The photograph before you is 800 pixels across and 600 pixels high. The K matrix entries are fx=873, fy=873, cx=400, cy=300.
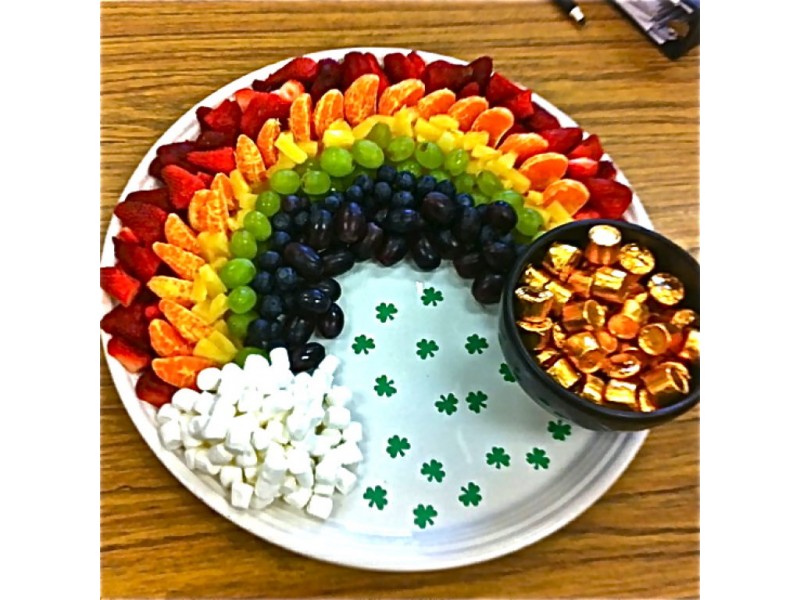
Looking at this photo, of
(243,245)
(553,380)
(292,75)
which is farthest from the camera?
(292,75)

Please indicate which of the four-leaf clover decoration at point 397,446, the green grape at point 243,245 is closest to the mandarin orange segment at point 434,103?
the green grape at point 243,245

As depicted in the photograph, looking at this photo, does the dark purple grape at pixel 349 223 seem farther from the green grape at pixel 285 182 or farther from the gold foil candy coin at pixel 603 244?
the gold foil candy coin at pixel 603 244

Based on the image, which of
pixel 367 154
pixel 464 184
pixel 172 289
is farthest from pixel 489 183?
pixel 172 289

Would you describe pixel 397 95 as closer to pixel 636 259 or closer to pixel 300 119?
pixel 300 119

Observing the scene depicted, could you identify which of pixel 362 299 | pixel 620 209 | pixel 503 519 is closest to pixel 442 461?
pixel 503 519

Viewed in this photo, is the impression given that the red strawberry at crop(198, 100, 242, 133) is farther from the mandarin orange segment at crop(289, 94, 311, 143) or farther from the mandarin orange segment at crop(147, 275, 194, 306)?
the mandarin orange segment at crop(147, 275, 194, 306)

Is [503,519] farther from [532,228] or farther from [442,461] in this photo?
[532,228]
